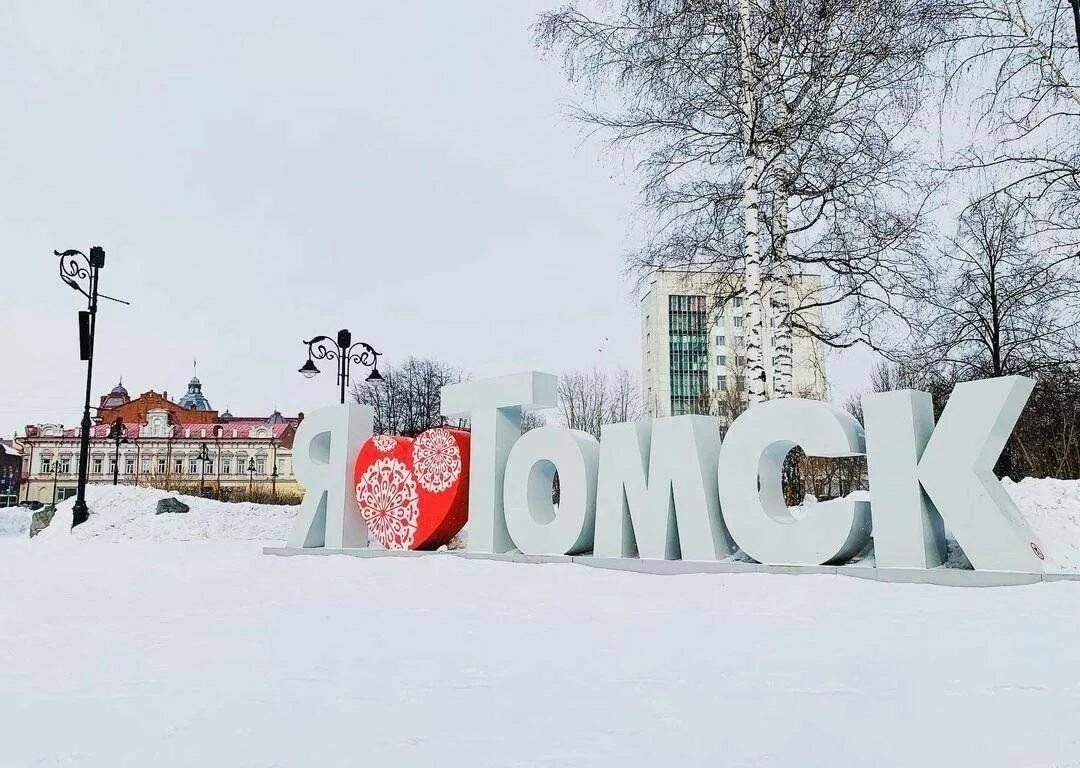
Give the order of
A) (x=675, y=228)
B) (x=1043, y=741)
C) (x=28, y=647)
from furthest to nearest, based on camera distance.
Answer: (x=675, y=228) → (x=28, y=647) → (x=1043, y=741)

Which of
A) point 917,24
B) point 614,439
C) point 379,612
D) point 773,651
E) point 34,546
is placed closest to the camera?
point 773,651

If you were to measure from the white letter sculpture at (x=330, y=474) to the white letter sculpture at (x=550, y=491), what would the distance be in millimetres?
2593

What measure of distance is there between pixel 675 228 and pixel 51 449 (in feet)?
245

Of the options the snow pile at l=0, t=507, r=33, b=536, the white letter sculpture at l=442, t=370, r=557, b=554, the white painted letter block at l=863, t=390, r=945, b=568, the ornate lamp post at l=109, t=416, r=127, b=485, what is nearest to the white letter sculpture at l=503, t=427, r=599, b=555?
the white letter sculpture at l=442, t=370, r=557, b=554

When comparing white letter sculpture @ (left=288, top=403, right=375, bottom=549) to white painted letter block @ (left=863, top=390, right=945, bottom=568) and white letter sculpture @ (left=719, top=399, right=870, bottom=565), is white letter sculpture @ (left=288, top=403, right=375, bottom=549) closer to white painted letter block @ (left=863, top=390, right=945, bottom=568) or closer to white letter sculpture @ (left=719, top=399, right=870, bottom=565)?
white letter sculpture @ (left=719, top=399, right=870, bottom=565)

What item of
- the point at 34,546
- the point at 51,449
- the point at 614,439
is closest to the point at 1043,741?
the point at 614,439

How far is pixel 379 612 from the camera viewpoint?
5.94 meters

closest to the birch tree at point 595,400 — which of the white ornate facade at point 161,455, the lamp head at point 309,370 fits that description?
the lamp head at point 309,370

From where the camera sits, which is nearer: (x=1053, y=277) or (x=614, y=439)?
(x=614, y=439)

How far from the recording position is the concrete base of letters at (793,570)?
635 cm

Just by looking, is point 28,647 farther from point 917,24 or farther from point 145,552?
point 917,24

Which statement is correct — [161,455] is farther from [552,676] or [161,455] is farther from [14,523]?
[552,676]

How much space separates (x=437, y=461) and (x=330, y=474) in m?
1.84

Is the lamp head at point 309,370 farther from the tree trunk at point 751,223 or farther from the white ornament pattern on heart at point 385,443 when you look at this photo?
the tree trunk at point 751,223
